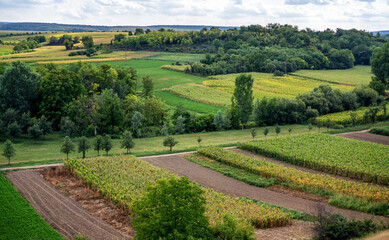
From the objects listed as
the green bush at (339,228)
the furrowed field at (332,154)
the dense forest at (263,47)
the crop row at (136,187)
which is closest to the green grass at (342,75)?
the dense forest at (263,47)

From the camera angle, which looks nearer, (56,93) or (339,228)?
(339,228)

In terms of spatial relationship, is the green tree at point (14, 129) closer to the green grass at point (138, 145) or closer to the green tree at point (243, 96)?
the green grass at point (138, 145)

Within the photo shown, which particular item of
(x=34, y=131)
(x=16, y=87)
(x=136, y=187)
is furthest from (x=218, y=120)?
(x=16, y=87)

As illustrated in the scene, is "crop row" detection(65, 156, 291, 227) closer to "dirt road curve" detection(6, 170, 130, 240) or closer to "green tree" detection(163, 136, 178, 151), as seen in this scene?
"dirt road curve" detection(6, 170, 130, 240)

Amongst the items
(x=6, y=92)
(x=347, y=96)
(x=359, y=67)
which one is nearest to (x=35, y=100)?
(x=6, y=92)

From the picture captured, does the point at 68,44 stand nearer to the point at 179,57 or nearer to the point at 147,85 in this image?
the point at 179,57

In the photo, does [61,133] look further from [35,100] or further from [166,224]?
[166,224]

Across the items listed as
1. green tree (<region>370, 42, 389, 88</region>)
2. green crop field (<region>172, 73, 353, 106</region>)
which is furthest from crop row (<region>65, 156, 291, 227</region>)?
green tree (<region>370, 42, 389, 88</region>)
